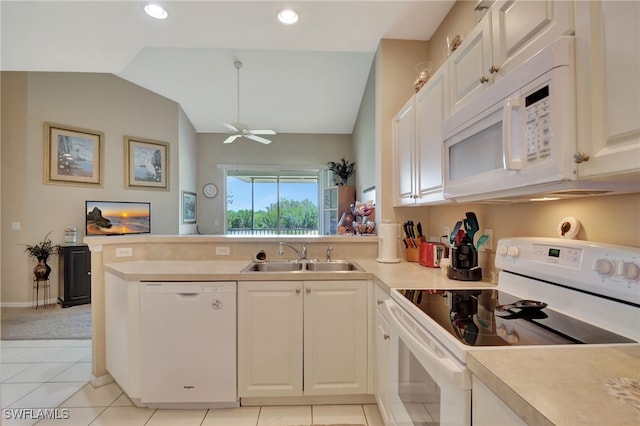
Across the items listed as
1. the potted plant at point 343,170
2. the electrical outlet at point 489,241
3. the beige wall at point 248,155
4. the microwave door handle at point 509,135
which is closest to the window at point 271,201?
the beige wall at point 248,155

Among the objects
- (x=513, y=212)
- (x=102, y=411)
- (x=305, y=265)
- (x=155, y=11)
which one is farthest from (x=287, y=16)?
(x=102, y=411)

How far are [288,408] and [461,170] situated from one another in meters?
1.82

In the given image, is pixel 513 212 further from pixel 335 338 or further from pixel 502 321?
pixel 335 338

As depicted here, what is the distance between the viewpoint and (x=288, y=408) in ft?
6.03

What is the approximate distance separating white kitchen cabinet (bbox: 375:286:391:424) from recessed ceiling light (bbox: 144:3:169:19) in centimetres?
253

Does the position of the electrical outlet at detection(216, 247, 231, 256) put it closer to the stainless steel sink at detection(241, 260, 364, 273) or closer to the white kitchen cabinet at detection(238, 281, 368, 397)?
the stainless steel sink at detection(241, 260, 364, 273)

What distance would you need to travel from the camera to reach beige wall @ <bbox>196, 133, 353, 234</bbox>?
6.18 meters

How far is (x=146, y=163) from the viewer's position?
4.98 meters

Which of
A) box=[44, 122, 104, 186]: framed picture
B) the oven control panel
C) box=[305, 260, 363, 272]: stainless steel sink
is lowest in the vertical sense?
box=[305, 260, 363, 272]: stainless steel sink

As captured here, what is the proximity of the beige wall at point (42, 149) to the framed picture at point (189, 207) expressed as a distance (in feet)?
2.58

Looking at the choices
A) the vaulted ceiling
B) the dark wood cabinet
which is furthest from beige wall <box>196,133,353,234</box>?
the vaulted ceiling

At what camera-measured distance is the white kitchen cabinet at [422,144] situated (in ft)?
5.28

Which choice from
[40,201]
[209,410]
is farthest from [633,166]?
[40,201]

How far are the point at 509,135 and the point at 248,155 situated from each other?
231 inches
